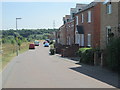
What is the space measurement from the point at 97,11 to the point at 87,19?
11.7ft

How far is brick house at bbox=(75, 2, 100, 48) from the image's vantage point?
2674 centimetres

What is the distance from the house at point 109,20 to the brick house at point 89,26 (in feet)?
7.73

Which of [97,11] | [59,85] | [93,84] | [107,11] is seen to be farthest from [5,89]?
[97,11]

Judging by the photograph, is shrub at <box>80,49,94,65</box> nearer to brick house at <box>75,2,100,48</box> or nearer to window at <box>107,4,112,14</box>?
window at <box>107,4,112,14</box>

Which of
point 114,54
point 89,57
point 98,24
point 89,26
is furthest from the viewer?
point 89,26

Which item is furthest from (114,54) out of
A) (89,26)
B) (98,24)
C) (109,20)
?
(89,26)

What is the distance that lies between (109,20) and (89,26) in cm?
829

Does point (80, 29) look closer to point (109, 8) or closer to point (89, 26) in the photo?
point (89, 26)

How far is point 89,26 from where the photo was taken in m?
29.3

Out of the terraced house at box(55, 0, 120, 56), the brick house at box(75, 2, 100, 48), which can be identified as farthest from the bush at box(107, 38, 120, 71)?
the brick house at box(75, 2, 100, 48)

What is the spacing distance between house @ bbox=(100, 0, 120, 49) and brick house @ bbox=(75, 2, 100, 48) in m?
2.36

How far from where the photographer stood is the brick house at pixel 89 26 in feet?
87.7

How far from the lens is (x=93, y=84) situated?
34.9 ft

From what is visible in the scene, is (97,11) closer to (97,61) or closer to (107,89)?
(97,61)
